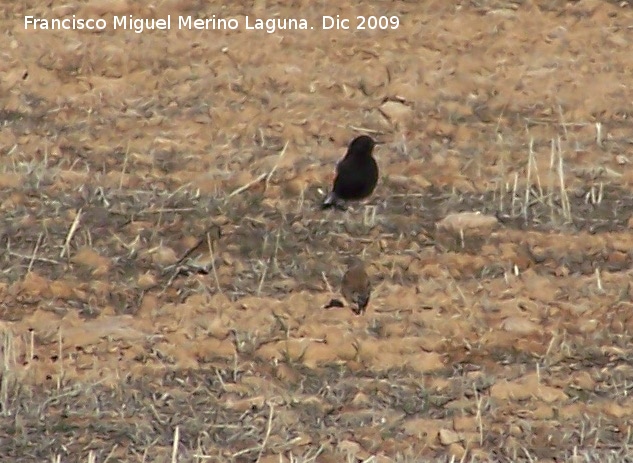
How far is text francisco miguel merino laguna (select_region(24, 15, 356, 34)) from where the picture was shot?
637 centimetres

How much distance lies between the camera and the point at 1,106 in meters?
6.07

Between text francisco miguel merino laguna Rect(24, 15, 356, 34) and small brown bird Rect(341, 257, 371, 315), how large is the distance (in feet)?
4.49

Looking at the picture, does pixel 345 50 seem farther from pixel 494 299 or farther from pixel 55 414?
pixel 55 414

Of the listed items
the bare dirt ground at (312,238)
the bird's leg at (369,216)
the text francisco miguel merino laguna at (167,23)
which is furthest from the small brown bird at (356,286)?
the text francisco miguel merino laguna at (167,23)

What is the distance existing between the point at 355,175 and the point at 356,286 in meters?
0.44

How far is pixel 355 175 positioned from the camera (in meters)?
5.58

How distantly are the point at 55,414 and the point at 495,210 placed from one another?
182 centimetres

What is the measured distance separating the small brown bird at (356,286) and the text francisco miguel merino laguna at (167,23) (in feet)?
4.49

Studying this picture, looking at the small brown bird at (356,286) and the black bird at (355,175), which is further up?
the black bird at (355,175)

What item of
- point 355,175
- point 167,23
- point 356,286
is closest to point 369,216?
point 355,175

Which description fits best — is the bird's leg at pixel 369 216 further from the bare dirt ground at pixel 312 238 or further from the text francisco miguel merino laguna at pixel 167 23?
the text francisco miguel merino laguna at pixel 167 23

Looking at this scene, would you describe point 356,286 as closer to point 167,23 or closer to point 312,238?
point 312,238

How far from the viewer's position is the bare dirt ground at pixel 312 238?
16.3ft

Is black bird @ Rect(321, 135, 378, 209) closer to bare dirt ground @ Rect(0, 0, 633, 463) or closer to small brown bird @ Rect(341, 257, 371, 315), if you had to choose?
bare dirt ground @ Rect(0, 0, 633, 463)
